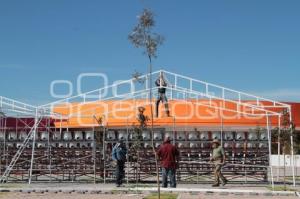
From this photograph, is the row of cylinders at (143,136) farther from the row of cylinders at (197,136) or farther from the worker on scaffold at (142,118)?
the worker on scaffold at (142,118)

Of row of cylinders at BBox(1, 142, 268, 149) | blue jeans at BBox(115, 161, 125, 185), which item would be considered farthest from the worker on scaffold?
blue jeans at BBox(115, 161, 125, 185)

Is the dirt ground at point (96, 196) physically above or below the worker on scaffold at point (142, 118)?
below

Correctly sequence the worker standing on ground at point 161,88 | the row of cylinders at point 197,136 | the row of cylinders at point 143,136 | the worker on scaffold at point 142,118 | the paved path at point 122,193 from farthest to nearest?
the row of cylinders at point 143,136 < the row of cylinders at point 197,136 < the worker standing on ground at point 161,88 < the worker on scaffold at point 142,118 < the paved path at point 122,193

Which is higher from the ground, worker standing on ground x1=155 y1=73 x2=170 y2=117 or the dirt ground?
worker standing on ground x1=155 y1=73 x2=170 y2=117

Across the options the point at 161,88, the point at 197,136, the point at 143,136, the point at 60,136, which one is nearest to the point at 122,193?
the point at 161,88

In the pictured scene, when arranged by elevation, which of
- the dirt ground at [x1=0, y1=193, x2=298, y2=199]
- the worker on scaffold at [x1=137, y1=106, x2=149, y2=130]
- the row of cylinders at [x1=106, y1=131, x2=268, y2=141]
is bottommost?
the dirt ground at [x1=0, y1=193, x2=298, y2=199]

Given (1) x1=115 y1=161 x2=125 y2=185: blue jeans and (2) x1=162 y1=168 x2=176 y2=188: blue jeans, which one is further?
(1) x1=115 y1=161 x2=125 y2=185: blue jeans

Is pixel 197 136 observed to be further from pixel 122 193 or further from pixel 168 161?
pixel 122 193

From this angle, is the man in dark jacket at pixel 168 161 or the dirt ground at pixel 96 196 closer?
the dirt ground at pixel 96 196

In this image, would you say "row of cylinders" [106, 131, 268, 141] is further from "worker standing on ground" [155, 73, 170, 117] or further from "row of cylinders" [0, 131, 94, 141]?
"worker standing on ground" [155, 73, 170, 117]

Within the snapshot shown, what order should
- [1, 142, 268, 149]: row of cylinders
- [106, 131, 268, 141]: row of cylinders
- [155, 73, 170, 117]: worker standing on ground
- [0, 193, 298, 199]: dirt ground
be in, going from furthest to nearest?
[106, 131, 268, 141]: row of cylinders
[1, 142, 268, 149]: row of cylinders
[155, 73, 170, 117]: worker standing on ground
[0, 193, 298, 199]: dirt ground

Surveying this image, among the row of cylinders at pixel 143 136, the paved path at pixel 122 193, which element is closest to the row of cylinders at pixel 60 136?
the row of cylinders at pixel 143 136

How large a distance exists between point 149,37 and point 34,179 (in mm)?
12576

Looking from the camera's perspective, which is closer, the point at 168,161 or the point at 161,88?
the point at 168,161
